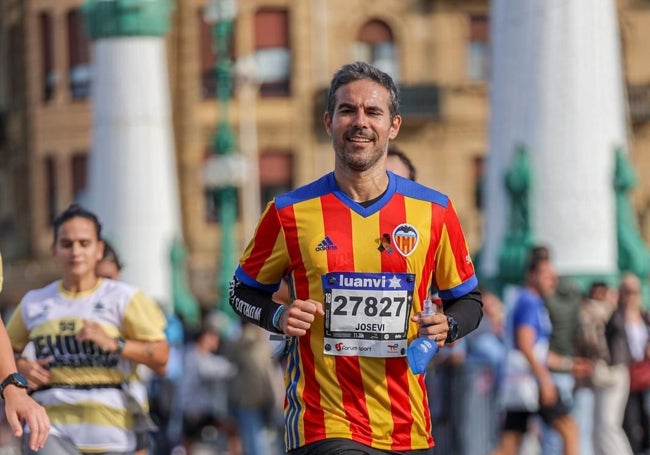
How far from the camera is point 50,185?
2210 inches

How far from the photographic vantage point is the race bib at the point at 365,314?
700 centimetres

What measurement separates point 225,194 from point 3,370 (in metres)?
34.5

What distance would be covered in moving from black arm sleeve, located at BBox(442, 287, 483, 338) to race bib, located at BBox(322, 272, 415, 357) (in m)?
0.24

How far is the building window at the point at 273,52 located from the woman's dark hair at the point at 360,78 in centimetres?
4740

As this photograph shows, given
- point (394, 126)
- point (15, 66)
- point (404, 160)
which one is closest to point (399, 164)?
point (404, 160)

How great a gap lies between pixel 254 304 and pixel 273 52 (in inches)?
1877

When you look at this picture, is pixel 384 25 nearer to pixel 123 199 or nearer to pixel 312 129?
pixel 312 129

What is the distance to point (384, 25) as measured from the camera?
54875 mm

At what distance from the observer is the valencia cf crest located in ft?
23.1

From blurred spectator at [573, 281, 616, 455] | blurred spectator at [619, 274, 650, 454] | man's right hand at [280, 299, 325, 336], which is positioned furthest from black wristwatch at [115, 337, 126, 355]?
blurred spectator at [619, 274, 650, 454]

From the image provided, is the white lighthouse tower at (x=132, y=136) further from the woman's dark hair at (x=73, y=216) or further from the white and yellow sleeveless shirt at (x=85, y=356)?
the white and yellow sleeveless shirt at (x=85, y=356)

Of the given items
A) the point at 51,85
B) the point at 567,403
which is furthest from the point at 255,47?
the point at 567,403

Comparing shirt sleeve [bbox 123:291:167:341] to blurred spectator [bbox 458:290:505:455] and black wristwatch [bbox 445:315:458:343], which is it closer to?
black wristwatch [bbox 445:315:458:343]

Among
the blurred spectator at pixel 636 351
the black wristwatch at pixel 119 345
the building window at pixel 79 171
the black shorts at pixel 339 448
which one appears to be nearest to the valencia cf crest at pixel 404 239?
the black shorts at pixel 339 448
